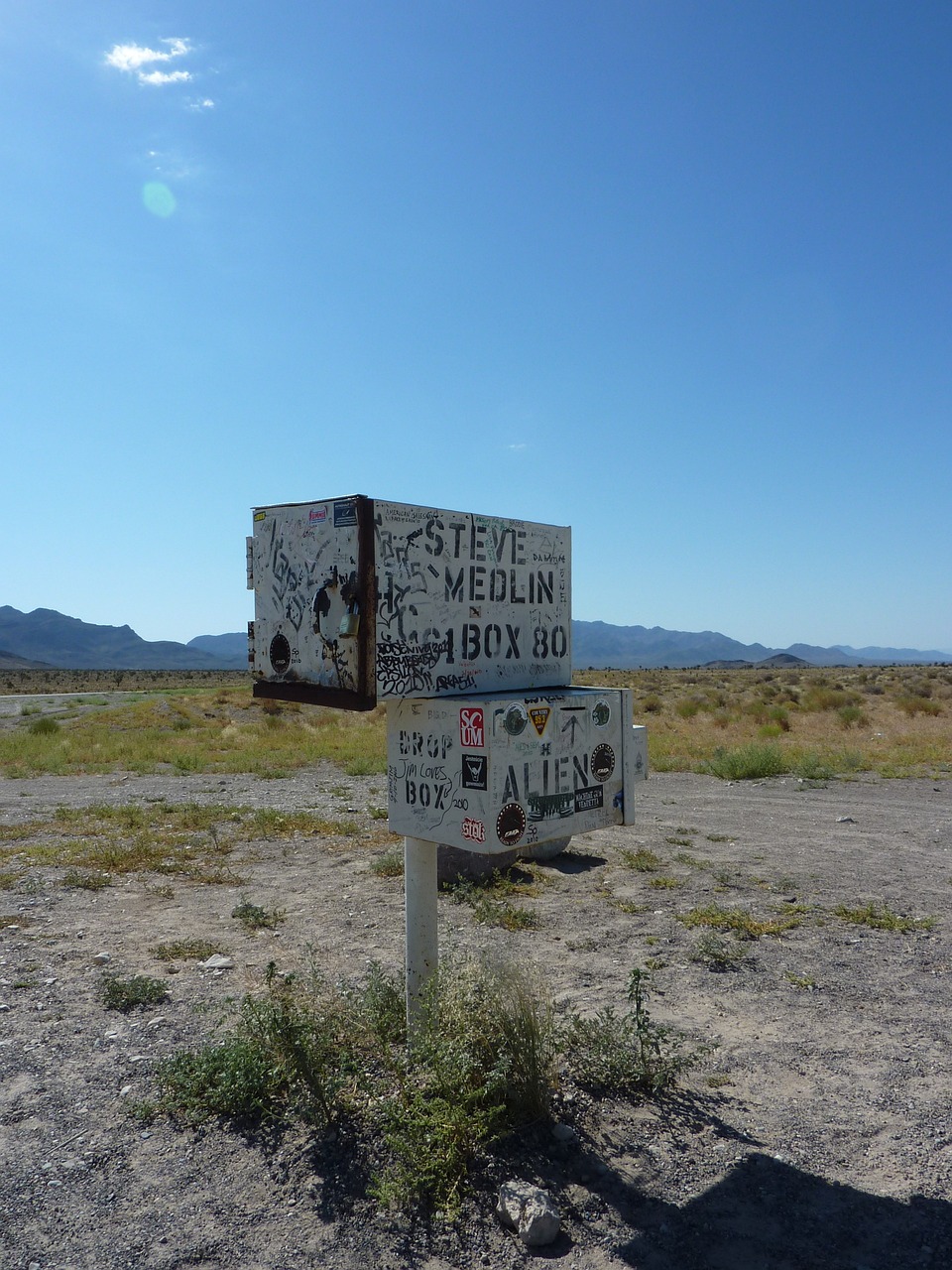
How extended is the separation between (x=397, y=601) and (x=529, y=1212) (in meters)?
2.09

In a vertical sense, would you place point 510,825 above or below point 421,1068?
above

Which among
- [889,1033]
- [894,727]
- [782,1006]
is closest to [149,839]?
[782,1006]

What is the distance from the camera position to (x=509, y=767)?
120 inches

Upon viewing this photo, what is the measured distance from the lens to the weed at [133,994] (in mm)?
4527

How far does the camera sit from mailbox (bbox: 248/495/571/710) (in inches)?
118

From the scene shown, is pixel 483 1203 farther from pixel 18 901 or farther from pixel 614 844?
pixel 614 844

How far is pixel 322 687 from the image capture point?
3.12 meters

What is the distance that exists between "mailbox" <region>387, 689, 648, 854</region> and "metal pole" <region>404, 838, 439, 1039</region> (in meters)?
0.16

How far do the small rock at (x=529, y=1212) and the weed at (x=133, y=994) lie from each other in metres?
2.50

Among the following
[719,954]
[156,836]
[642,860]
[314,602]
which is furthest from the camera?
[156,836]

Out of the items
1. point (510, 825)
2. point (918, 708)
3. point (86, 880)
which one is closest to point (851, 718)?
point (918, 708)

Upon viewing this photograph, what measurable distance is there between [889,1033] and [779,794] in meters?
8.05

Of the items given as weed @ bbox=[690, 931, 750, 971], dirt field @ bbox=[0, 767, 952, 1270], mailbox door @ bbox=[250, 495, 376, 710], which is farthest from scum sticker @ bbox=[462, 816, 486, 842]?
weed @ bbox=[690, 931, 750, 971]

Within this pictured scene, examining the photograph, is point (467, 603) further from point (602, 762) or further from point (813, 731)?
point (813, 731)
